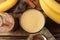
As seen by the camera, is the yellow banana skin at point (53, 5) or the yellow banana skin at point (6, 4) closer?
the yellow banana skin at point (53, 5)

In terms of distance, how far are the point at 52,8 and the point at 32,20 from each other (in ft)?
0.50

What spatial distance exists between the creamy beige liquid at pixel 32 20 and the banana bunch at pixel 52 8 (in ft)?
0.16

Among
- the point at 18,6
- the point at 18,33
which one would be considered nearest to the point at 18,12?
the point at 18,6

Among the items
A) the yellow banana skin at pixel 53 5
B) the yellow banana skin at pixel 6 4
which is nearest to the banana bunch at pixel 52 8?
the yellow banana skin at pixel 53 5

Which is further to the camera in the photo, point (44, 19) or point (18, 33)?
point (18, 33)

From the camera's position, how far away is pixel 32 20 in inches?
43.7

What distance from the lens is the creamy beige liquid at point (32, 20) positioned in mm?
1092

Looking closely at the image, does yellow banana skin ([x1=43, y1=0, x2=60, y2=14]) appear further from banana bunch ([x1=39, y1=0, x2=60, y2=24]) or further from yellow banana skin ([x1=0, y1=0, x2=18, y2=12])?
yellow banana skin ([x1=0, y1=0, x2=18, y2=12])

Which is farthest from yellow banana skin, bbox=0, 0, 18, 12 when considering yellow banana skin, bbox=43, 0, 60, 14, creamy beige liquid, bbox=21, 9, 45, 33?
yellow banana skin, bbox=43, 0, 60, 14

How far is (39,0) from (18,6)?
0.15 metres

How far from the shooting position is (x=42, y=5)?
1095mm

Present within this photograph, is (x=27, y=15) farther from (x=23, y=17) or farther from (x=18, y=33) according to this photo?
(x=18, y=33)

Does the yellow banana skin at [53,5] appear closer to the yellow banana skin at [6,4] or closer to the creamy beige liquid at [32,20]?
the creamy beige liquid at [32,20]

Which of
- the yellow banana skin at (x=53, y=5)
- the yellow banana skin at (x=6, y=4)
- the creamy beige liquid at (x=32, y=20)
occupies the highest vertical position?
the yellow banana skin at (x=6, y=4)
